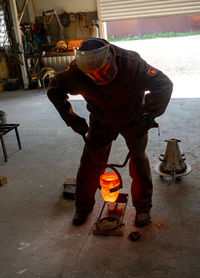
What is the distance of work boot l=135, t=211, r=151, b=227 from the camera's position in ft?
9.23

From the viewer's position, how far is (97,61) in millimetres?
1982

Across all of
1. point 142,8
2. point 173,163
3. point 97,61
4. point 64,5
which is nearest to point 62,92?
point 97,61

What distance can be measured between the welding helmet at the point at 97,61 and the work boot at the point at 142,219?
139cm

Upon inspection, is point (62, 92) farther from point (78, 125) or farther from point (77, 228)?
point (77, 228)

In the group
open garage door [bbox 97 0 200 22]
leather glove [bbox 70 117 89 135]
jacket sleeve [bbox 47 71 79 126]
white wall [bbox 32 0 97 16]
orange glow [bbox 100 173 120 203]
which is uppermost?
white wall [bbox 32 0 97 16]

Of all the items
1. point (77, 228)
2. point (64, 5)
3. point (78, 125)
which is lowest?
point (77, 228)

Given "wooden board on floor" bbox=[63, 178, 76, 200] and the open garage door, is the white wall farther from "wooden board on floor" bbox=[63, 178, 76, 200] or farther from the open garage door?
"wooden board on floor" bbox=[63, 178, 76, 200]

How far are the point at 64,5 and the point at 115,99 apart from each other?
8964mm

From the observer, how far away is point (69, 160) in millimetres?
4398

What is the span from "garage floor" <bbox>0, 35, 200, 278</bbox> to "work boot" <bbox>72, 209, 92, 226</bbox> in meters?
0.05

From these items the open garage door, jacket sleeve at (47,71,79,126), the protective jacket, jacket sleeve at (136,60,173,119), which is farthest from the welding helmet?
the open garage door

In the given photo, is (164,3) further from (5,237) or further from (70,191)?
(5,237)

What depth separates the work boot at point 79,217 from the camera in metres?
2.94

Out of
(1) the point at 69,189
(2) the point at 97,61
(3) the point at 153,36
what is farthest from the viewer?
(3) the point at 153,36
